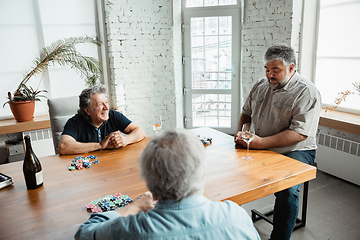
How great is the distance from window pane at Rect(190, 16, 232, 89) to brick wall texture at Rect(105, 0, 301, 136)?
27cm

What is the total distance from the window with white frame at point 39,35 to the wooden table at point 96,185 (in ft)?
7.21

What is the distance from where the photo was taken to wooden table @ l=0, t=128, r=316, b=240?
51.0 inches

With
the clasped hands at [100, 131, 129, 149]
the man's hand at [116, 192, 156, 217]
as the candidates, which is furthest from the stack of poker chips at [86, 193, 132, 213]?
the clasped hands at [100, 131, 129, 149]

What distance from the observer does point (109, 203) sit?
1.40 m

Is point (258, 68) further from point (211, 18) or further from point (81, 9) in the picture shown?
point (81, 9)

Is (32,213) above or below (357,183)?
above

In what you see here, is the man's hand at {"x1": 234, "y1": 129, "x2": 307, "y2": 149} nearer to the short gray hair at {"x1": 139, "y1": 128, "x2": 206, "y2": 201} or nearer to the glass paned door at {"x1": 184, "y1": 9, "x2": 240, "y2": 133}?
the short gray hair at {"x1": 139, "y1": 128, "x2": 206, "y2": 201}

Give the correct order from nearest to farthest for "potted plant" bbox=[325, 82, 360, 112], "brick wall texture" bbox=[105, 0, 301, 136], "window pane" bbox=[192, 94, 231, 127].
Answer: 1. "potted plant" bbox=[325, 82, 360, 112]
2. "brick wall texture" bbox=[105, 0, 301, 136]
3. "window pane" bbox=[192, 94, 231, 127]

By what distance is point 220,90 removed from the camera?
4824 millimetres

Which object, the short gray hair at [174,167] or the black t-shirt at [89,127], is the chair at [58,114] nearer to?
the black t-shirt at [89,127]

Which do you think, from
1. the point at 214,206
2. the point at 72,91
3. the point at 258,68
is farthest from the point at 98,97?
the point at 258,68

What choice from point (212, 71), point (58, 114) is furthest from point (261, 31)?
point (58, 114)

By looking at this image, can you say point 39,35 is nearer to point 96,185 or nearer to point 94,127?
point 94,127

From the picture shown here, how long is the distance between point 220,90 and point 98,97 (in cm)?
285
